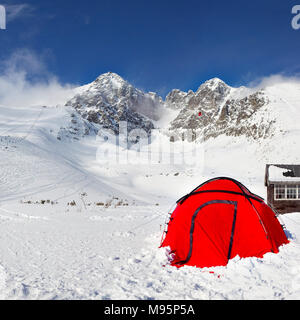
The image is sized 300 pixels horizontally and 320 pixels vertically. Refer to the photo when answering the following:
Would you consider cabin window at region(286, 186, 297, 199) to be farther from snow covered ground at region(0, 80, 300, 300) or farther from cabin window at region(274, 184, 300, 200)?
snow covered ground at region(0, 80, 300, 300)

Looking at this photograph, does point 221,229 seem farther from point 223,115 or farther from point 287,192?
point 223,115

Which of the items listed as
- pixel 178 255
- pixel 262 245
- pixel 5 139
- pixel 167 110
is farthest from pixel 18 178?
pixel 167 110

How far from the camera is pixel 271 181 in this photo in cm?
1521

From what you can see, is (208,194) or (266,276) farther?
(208,194)

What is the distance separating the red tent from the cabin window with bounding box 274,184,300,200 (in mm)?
10696

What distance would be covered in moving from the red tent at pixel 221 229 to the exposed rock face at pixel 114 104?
3679 inches

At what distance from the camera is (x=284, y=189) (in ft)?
50.5

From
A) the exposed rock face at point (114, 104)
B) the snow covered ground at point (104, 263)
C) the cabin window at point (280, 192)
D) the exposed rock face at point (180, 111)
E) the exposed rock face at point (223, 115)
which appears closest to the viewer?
the snow covered ground at point (104, 263)

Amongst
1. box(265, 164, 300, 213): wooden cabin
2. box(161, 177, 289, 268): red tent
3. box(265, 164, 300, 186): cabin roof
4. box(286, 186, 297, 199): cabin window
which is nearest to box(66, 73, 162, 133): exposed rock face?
box(265, 164, 300, 186): cabin roof

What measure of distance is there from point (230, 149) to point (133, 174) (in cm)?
A: 2785

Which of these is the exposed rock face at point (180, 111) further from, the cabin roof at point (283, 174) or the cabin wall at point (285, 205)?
the cabin wall at point (285, 205)

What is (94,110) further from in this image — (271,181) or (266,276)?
(266,276)

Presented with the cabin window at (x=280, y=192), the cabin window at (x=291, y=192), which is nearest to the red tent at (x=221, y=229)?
the cabin window at (x=280, y=192)

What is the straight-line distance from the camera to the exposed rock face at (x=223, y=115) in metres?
55.5
